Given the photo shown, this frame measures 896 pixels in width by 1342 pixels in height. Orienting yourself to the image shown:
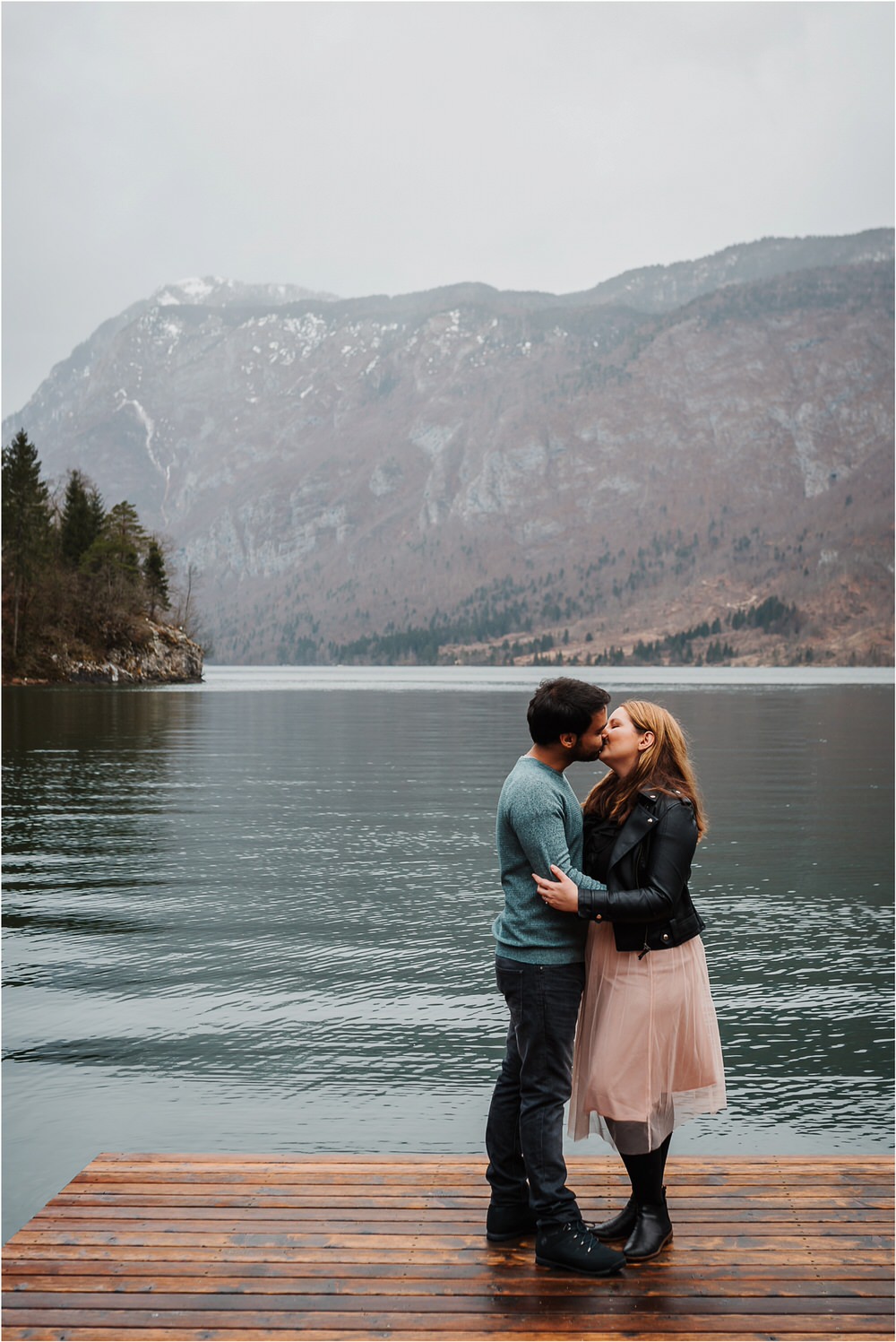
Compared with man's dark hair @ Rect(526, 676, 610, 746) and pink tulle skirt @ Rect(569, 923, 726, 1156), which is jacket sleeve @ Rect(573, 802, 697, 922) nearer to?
pink tulle skirt @ Rect(569, 923, 726, 1156)

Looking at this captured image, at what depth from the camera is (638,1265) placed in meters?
5.18

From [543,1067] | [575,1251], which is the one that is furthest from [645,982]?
[575,1251]

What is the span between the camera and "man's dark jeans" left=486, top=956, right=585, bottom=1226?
5230mm

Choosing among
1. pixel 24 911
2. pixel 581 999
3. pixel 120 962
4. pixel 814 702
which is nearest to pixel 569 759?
pixel 581 999

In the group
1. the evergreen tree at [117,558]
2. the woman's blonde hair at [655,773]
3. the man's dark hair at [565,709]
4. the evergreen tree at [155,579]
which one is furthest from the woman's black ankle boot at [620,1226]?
the evergreen tree at [155,579]

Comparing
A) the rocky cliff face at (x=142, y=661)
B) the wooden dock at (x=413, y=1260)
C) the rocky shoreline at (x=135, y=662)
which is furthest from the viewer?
the rocky cliff face at (x=142, y=661)

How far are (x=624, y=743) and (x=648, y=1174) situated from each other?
199 centimetres

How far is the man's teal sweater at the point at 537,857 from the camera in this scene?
5.17 m

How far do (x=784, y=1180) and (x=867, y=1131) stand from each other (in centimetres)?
369

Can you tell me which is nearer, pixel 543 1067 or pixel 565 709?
pixel 565 709

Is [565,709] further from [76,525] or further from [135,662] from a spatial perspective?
[76,525]

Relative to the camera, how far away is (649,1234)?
5254mm

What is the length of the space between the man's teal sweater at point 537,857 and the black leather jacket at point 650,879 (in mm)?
121

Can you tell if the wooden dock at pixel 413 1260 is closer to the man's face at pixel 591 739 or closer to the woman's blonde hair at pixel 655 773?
Result: the woman's blonde hair at pixel 655 773
